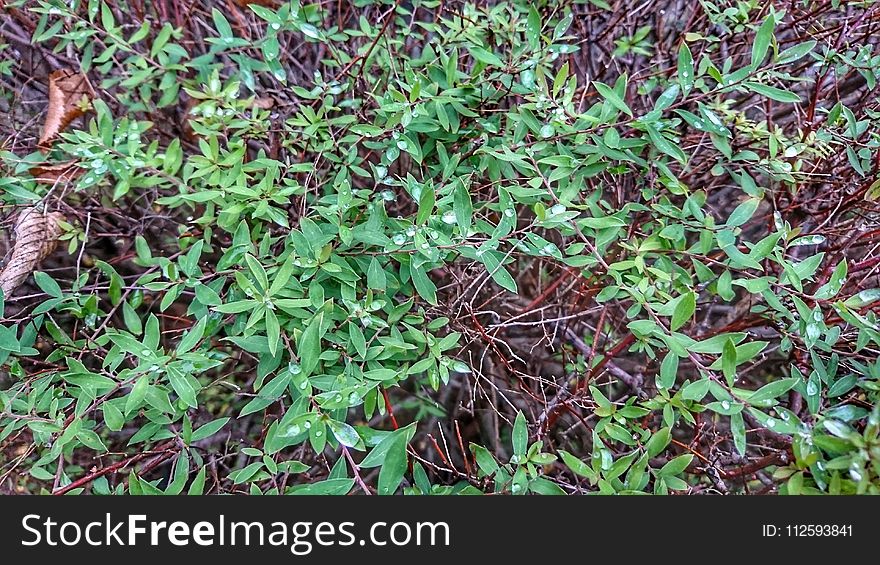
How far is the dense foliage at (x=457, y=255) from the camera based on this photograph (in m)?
1.32

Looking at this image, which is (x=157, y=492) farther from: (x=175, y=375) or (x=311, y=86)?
(x=311, y=86)

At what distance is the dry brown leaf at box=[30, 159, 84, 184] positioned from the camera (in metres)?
1.79

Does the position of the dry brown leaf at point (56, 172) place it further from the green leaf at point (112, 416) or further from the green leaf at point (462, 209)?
the green leaf at point (462, 209)

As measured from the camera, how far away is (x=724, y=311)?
209 centimetres

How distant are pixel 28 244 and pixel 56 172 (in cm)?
28

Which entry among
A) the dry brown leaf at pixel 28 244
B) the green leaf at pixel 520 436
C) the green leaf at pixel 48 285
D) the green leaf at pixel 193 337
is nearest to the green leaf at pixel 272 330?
the green leaf at pixel 193 337

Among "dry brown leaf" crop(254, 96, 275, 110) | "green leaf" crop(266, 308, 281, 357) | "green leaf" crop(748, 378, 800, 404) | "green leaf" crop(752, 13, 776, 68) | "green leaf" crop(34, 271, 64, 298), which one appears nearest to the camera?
"green leaf" crop(748, 378, 800, 404)

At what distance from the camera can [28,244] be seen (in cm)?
178

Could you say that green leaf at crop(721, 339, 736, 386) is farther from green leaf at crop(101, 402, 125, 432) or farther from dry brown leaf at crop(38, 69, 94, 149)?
dry brown leaf at crop(38, 69, 94, 149)

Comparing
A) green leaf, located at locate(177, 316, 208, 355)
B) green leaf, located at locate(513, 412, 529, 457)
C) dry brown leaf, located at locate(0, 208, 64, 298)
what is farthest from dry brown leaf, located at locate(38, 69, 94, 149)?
green leaf, located at locate(513, 412, 529, 457)

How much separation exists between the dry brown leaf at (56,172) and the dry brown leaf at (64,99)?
0.61 ft

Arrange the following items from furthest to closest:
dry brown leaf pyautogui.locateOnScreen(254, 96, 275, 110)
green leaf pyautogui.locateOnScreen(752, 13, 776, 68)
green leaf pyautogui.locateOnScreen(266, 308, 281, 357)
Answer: dry brown leaf pyautogui.locateOnScreen(254, 96, 275, 110)
green leaf pyautogui.locateOnScreen(752, 13, 776, 68)
green leaf pyautogui.locateOnScreen(266, 308, 281, 357)

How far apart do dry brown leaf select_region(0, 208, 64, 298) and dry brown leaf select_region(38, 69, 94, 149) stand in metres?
0.36
